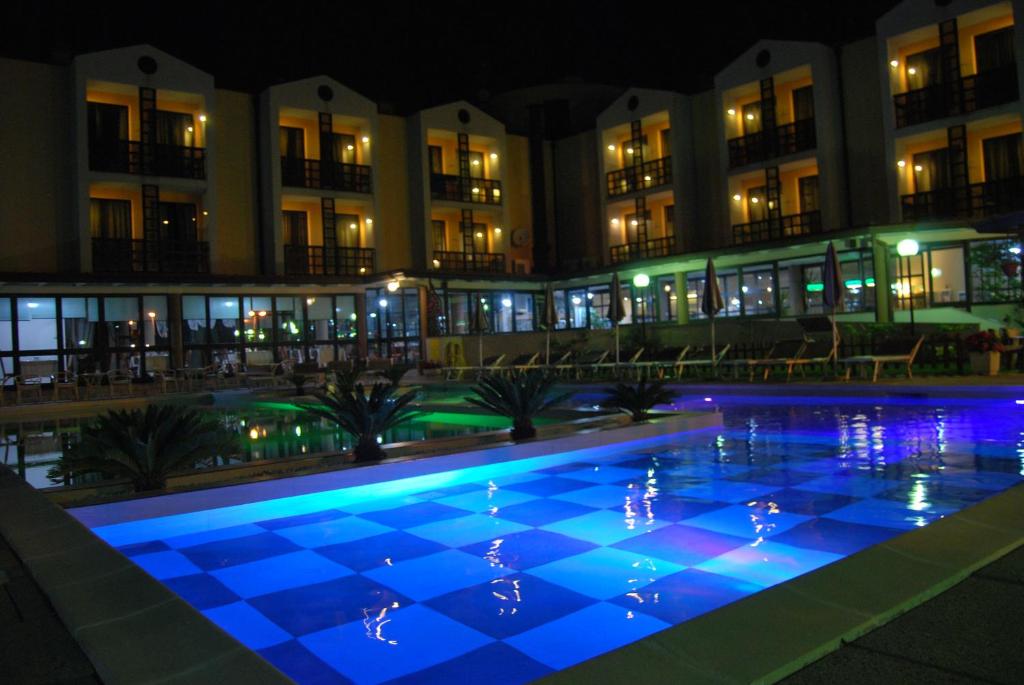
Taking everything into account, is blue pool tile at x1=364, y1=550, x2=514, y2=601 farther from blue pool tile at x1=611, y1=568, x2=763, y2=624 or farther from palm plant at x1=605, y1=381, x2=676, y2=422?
palm plant at x1=605, y1=381, x2=676, y2=422

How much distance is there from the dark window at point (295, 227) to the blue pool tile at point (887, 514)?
23.4m

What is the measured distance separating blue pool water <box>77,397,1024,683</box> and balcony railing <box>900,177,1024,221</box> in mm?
14425

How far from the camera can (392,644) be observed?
3.36 m

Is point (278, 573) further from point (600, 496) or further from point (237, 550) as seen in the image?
point (600, 496)

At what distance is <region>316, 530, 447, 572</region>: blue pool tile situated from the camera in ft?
15.4

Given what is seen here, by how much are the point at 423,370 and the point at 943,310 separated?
1465 cm

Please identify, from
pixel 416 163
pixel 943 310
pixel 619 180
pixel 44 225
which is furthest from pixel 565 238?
pixel 44 225

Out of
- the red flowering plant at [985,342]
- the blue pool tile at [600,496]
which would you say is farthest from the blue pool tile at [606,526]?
the red flowering plant at [985,342]

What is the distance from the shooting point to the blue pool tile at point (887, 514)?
15.9 feet

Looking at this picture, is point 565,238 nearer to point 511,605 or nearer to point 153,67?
point 153,67

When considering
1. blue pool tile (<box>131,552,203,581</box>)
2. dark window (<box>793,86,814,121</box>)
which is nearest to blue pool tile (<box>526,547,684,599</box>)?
blue pool tile (<box>131,552,203,581</box>)

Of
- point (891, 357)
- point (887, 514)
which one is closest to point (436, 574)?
point (887, 514)

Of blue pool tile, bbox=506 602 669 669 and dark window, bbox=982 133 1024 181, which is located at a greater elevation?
dark window, bbox=982 133 1024 181

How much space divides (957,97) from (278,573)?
2245 centimetres
